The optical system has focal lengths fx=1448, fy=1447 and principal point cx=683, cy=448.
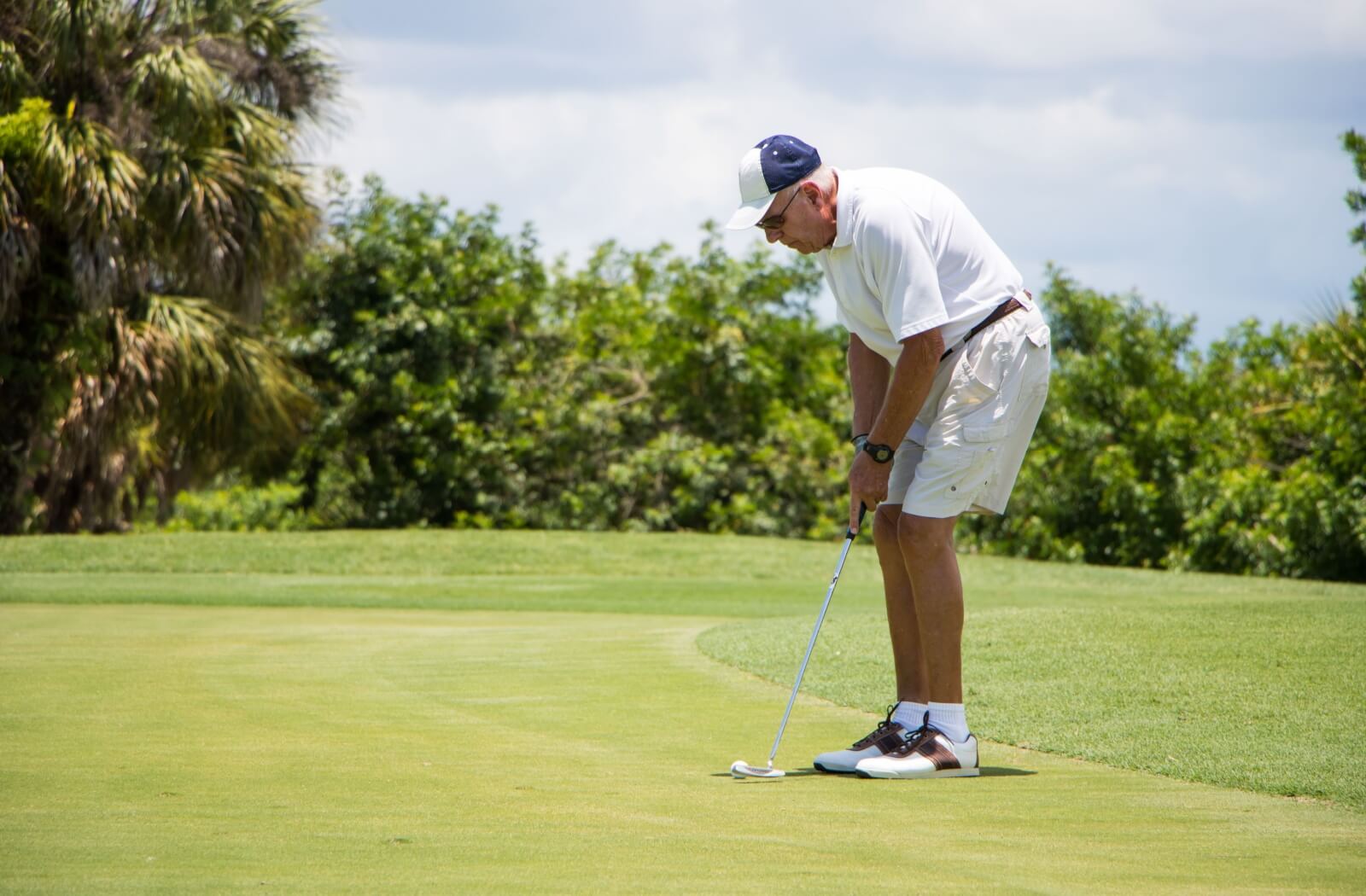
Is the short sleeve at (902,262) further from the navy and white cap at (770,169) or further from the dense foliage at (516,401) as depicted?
the dense foliage at (516,401)

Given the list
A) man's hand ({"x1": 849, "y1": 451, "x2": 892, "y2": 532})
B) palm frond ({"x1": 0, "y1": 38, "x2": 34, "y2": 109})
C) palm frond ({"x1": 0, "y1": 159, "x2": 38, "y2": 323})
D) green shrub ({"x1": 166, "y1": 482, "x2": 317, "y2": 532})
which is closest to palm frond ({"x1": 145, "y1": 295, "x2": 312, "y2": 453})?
palm frond ({"x1": 0, "y1": 159, "x2": 38, "y2": 323})

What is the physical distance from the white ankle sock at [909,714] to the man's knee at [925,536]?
0.43m

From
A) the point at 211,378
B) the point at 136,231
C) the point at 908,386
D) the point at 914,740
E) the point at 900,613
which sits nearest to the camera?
the point at 914,740

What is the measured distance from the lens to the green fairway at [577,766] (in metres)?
2.61

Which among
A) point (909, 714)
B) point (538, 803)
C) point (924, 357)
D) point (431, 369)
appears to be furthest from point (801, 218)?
point (431, 369)

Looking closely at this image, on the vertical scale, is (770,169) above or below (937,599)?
above

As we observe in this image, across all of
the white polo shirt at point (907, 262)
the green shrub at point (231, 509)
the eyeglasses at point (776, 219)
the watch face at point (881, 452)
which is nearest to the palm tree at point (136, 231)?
the green shrub at point (231, 509)

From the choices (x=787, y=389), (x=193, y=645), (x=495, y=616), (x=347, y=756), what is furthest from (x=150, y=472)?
(x=347, y=756)

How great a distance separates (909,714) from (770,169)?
1.62 m

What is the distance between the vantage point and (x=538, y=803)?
10.6 feet

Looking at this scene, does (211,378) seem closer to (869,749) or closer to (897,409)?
(897,409)

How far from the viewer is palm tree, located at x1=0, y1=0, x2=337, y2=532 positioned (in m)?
14.7

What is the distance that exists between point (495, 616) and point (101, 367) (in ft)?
25.5

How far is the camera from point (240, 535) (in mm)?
16281
